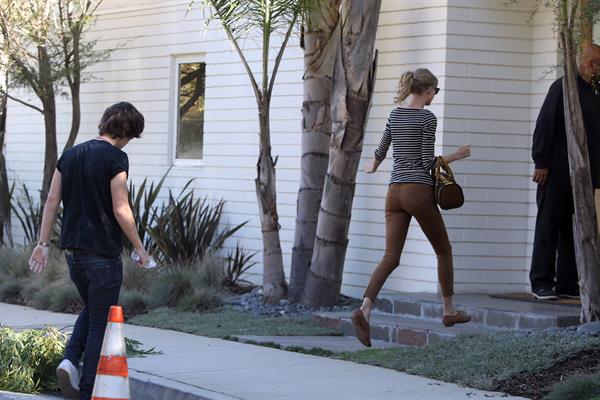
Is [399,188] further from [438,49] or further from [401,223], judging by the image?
[438,49]

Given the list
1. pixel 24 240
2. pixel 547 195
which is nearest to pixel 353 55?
pixel 547 195

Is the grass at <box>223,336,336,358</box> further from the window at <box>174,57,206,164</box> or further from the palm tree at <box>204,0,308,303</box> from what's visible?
the window at <box>174,57,206,164</box>

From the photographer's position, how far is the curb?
7793 millimetres

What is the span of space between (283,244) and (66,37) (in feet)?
14.4

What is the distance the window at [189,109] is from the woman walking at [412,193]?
7045 millimetres

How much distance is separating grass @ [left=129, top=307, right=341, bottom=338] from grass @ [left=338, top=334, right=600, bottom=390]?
1876 mm

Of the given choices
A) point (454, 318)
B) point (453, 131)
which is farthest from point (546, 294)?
point (453, 131)

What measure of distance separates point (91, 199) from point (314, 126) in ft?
17.5

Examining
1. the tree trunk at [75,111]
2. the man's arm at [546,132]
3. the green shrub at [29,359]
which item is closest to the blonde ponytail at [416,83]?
the man's arm at [546,132]

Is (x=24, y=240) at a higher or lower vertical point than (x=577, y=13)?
lower

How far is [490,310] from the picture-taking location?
34.3 ft

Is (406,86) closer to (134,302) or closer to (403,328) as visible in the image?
(403,328)

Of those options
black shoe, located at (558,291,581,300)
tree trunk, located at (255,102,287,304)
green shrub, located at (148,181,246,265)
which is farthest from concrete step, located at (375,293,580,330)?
green shrub, located at (148,181,246,265)

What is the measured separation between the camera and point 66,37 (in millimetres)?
16094
